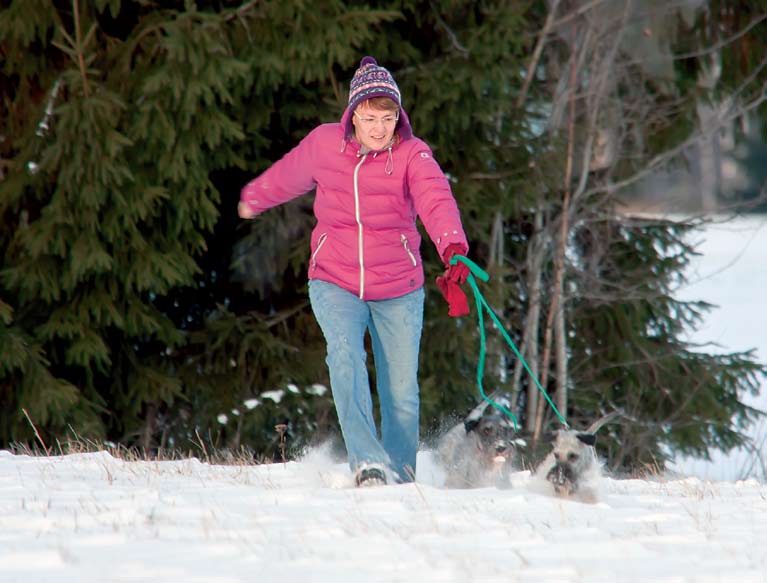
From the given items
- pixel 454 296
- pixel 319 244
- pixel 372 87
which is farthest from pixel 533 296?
pixel 372 87

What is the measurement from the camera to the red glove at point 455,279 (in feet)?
15.4

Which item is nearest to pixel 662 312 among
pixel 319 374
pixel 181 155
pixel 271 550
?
pixel 319 374

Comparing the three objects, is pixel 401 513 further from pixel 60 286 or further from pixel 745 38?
pixel 745 38

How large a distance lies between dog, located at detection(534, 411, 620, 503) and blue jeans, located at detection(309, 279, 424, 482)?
29.2 inches

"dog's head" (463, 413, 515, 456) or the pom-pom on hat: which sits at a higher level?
the pom-pom on hat

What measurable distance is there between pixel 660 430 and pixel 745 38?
3898 millimetres

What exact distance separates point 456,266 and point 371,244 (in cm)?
47

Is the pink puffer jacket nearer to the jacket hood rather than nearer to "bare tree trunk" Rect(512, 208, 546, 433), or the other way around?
the jacket hood

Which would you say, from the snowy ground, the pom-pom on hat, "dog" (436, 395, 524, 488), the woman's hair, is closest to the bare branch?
the pom-pom on hat

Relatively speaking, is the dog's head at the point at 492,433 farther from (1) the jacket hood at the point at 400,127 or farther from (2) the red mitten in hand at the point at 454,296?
(1) the jacket hood at the point at 400,127

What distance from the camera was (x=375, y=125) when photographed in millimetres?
4867

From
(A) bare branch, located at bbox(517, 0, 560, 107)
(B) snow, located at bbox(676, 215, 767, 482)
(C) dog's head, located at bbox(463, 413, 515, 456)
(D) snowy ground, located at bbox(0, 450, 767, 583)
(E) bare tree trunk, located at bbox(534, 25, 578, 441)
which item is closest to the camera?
(D) snowy ground, located at bbox(0, 450, 767, 583)

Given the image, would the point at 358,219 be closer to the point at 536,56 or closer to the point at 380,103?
the point at 380,103

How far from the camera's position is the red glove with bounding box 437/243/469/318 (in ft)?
15.4
